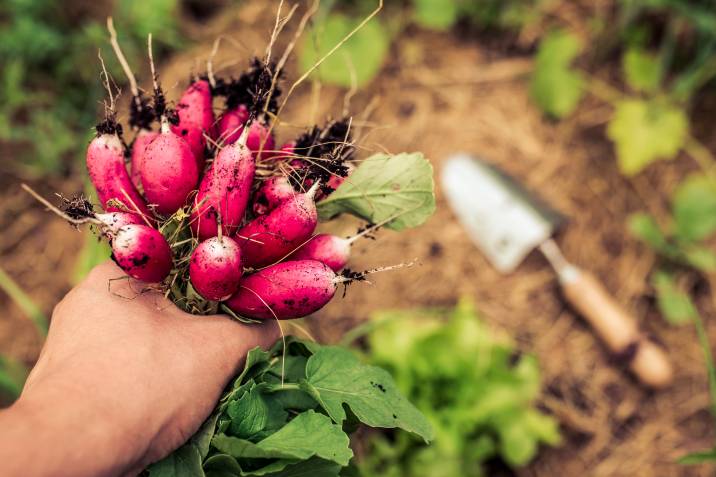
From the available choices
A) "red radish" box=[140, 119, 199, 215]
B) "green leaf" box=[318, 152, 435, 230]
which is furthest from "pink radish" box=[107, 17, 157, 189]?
"green leaf" box=[318, 152, 435, 230]

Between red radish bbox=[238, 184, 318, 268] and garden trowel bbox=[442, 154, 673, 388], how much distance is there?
133 cm

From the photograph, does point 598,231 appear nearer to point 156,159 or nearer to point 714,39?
point 714,39

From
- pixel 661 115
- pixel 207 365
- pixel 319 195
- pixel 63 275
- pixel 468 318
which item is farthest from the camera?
pixel 661 115

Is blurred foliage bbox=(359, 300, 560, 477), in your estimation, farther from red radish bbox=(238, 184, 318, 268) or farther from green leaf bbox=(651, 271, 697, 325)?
red radish bbox=(238, 184, 318, 268)

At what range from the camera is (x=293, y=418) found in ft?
2.68

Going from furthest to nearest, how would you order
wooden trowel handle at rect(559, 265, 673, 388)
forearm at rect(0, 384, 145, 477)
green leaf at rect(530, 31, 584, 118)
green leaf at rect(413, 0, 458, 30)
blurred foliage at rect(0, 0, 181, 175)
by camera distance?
1. green leaf at rect(413, 0, 458, 30)
2. green leaf at rect(530, 31, 584, 118)
3. blurred foliage at rect(0, 0, 181, 175)
4. wooden trowel handle at rect(559, 265, 673, 388)
5. forearm at rect(0, 384, 145, 477)

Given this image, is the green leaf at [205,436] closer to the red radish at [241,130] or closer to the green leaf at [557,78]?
the red radish at [241,130]

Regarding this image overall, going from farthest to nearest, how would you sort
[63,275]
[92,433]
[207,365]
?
1. [63,275]
2. [207,365]
3. [92,433]

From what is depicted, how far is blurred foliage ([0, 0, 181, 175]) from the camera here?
2059 millimetres

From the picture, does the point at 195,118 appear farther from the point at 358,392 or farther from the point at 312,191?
the point at 358,392

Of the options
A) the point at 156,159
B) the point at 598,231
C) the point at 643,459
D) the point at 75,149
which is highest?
the point at 156,159

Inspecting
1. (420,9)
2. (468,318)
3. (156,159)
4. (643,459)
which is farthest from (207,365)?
(420,9)

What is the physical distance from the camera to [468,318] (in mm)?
1688

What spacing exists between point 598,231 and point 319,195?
5.15 ft
